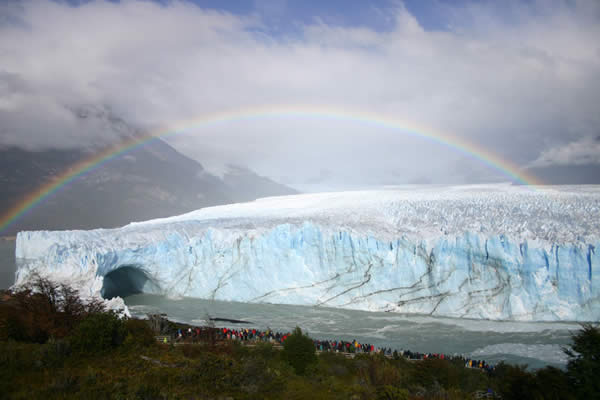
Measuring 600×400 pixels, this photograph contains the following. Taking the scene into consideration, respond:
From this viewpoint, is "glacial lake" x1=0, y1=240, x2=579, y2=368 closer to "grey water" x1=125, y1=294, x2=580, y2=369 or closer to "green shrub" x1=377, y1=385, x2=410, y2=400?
"grey water" x1=125, y1=294, x2=580, y2=369

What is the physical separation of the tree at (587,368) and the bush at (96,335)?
28.0 feet

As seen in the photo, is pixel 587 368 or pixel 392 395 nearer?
pixel 392 395

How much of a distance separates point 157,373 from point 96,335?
1.91 m

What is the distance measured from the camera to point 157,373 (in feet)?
19.6

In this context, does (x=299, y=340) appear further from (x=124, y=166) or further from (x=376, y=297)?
(x=124, y=166)

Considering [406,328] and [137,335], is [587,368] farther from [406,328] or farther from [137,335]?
[406,328]

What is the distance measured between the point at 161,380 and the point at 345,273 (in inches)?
657

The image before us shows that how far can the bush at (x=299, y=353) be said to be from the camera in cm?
979

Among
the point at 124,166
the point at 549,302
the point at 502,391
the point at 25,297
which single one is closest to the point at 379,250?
the point at 549,302

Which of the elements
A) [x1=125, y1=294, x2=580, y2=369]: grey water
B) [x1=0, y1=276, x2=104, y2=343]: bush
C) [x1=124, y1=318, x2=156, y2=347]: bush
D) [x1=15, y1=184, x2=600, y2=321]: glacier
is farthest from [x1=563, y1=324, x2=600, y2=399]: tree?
[x1=15, y1=184, x2=600, y2=321]: glacier

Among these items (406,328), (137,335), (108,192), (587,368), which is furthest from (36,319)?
(108,192)

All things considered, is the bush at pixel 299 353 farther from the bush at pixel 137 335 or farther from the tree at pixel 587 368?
the tree at pixel 587 368

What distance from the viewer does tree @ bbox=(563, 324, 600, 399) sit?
6.08 meters

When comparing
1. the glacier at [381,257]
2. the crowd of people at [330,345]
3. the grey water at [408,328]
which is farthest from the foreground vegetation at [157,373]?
the glacier at [381,257]
